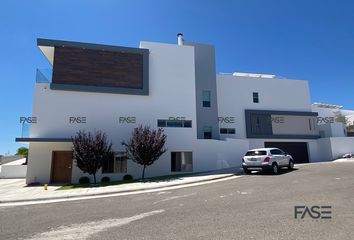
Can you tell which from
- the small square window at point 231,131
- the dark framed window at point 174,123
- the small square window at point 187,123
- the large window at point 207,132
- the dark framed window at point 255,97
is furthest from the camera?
the dark framed window at point 255,97

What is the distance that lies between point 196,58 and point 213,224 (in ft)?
82.1

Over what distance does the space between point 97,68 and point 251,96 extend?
19261 mm

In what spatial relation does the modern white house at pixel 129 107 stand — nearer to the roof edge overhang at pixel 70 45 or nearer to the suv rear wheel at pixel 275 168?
the roof edge overhang at pixel 70 45

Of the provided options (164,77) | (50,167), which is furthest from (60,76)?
(164,77)

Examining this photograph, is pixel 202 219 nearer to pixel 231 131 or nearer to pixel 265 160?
pixel 265 160

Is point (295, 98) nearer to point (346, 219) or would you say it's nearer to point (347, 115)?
point (347, 115)

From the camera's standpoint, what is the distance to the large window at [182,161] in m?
24.1

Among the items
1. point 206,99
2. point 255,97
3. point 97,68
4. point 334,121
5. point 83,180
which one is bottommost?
point 83,180

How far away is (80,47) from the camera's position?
23453 millimetres

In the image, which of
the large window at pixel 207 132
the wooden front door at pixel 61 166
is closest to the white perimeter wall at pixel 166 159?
the wooden front door at pixel 61 166

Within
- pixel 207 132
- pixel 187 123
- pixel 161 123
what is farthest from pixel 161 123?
pixel 207 132

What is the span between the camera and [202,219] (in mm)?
7125

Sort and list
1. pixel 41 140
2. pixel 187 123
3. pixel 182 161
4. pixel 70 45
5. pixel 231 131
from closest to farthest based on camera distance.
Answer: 1. pixel 41 140
2. pixel 70 45
3. pixel 182 161
4. pixel 187 123
5. pixel 231 131

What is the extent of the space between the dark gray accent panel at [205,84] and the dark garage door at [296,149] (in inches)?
373
